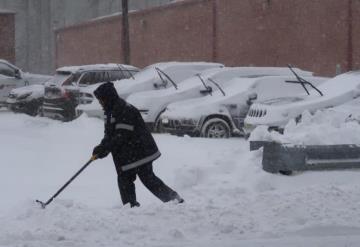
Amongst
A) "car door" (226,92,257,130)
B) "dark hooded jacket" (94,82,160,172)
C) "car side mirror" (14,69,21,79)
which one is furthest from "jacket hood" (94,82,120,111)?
"car side mirror" (14,69,21,79)

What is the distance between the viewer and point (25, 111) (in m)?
22.1

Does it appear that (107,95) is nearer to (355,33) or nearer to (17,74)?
(355,33)

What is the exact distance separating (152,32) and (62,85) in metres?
12.6

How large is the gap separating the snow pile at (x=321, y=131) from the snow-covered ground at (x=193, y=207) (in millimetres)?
412

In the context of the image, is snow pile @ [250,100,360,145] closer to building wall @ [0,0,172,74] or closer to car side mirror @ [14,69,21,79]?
car side mirror @ [14,69,21,79]

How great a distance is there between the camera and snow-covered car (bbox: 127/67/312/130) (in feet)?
53.9

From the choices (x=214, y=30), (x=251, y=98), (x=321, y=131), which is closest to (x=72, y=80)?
(x=251, y=98)

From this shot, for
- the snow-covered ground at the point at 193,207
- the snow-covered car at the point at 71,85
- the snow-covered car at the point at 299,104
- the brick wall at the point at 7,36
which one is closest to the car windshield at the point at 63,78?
the snow-covered car at the point at 71,85

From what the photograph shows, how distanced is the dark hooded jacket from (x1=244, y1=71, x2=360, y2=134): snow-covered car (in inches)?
206

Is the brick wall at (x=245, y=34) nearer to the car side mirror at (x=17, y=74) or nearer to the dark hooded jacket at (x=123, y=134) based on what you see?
the car side mirror at (x=17, y=74)

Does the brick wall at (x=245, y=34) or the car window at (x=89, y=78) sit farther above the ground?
the brick wall at (x=245, y=34)

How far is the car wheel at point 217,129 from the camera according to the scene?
1507 centimetres

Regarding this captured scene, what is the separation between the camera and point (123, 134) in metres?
8.11

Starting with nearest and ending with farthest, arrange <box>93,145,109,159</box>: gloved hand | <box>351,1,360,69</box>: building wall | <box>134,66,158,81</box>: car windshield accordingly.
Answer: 1. <box>93,145,109,159</box>: gloved hand
2. <box>134,66,158,81</box>: car windshield
3. <box>351,1,360,69</box>: building wall
